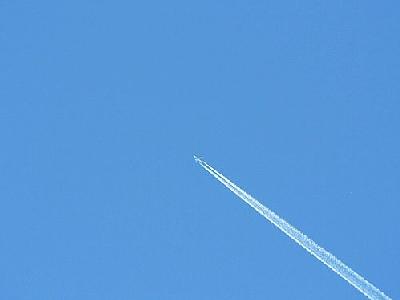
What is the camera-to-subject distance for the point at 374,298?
1197cm

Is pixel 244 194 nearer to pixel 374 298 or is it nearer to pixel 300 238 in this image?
pixel 300 238

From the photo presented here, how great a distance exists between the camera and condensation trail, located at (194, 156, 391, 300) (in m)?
11.9

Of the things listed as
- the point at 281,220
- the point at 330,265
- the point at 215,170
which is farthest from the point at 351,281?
the point at 215,170

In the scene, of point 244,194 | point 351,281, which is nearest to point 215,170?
point 244,194

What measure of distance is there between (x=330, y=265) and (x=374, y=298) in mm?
841

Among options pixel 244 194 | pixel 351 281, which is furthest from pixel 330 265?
pixel 244 194

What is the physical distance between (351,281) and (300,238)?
1.02 metres

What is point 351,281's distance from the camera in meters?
11.9

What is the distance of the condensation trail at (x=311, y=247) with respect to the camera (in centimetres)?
1195

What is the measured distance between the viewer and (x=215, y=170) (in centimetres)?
1224

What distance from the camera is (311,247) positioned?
12.1 m

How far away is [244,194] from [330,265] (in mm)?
1733

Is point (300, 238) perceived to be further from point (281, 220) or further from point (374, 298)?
point (374, 298)

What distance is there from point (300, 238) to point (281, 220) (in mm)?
408
